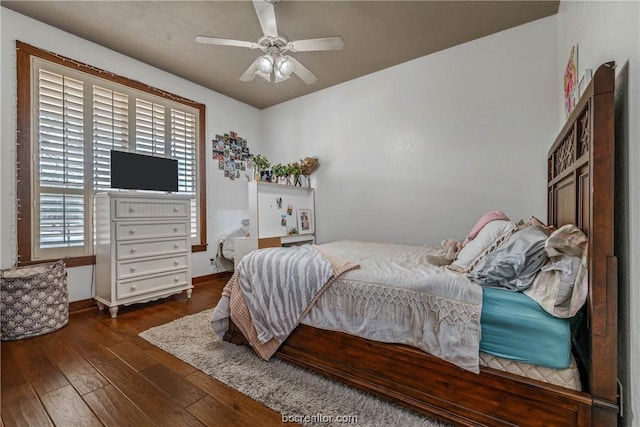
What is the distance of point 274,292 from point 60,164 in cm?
258

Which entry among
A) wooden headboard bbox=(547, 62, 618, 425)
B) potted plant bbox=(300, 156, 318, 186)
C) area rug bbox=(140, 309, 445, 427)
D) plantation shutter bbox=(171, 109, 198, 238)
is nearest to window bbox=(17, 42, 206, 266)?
plantation shutter bbox=(171, 109, 198, 238)

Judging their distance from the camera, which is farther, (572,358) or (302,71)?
(302,71)

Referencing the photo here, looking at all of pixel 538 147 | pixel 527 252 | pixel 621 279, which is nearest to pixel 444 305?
pixel 527 252

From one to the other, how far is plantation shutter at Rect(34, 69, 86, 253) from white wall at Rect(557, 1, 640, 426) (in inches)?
156

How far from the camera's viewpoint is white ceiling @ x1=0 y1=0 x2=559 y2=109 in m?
2.34

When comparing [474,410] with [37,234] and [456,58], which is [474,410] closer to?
[456,58]

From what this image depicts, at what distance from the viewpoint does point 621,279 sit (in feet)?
3.39

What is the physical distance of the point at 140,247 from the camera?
9.16 ft

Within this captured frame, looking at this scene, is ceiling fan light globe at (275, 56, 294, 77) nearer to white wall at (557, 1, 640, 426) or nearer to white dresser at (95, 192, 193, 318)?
white dresser at (95, 192, 193, 318)

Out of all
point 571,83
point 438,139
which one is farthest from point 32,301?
point 571,83

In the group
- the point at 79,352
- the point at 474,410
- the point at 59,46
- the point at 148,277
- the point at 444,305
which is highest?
the point at 59,46

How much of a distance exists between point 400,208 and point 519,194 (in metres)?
1.17

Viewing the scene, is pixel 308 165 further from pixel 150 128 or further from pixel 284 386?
pixel 284 386

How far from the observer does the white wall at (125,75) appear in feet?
7.75
